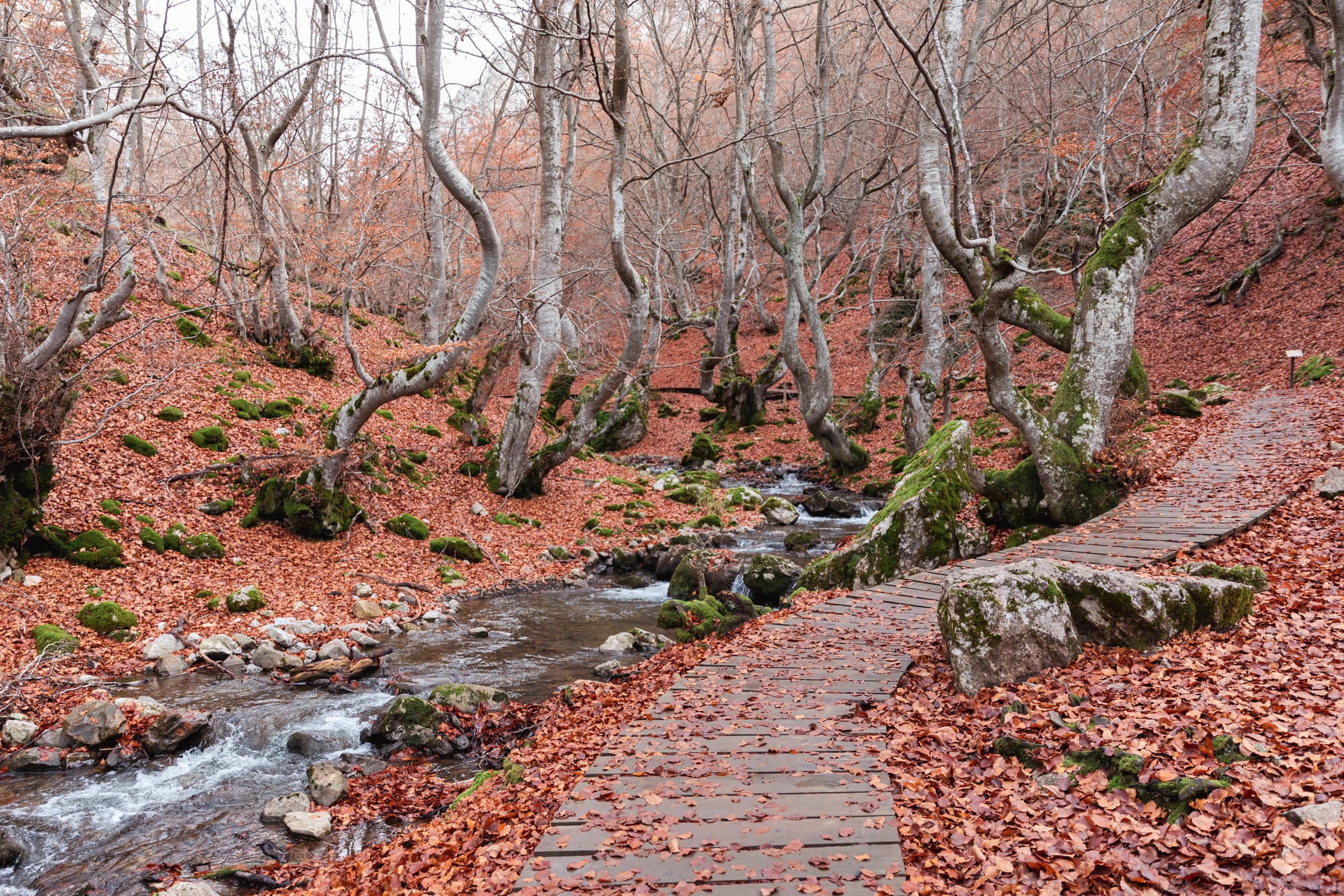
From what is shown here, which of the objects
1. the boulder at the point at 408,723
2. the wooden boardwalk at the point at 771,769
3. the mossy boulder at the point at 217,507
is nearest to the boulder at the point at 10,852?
the boulder at the point at 408,723

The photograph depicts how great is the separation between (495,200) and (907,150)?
15480 millimetres

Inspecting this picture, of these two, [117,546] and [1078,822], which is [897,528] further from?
[117,546]

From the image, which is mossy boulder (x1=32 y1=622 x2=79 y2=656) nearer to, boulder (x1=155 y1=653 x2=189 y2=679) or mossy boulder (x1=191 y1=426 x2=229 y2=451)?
boulder (x1=155 y1=653 x2=189 y2=679)

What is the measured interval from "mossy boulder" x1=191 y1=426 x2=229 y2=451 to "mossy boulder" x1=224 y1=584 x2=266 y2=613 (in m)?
3.69

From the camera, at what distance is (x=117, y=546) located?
8.92 meters

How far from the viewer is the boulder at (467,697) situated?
6.86 m

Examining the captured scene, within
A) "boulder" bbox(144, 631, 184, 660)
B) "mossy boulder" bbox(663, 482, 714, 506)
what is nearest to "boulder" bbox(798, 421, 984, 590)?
"boulder" bbox(144, 631, 184, 660)

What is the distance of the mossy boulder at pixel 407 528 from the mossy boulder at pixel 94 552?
374cm

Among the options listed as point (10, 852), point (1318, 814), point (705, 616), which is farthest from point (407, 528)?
point (1318, 814)

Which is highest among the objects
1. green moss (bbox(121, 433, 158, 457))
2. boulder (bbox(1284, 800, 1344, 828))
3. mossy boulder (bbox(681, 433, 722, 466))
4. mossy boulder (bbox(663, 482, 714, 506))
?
mossy boulder (bbox(681, 433, 722, 466))

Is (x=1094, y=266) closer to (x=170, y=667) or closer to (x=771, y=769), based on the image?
(x=771, y=769)

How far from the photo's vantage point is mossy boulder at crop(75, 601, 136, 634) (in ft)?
25.4

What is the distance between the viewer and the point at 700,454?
21.6 meters

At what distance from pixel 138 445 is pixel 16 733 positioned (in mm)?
5974
